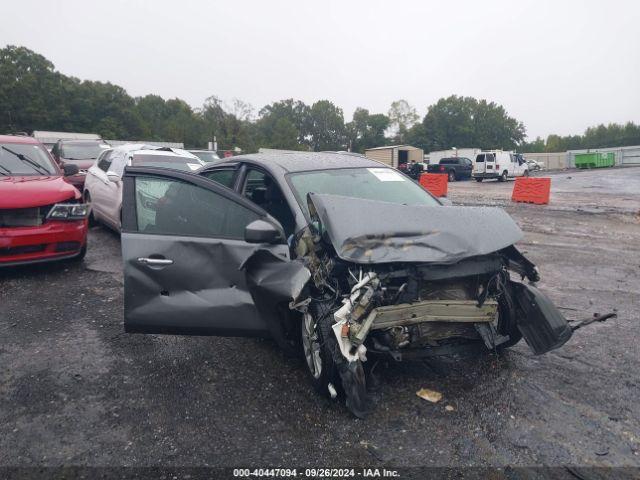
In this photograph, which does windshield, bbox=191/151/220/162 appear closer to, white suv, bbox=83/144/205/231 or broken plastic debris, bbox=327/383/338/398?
white suv, bbox=83/144/205/231

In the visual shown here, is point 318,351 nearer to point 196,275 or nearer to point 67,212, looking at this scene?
point 196,275

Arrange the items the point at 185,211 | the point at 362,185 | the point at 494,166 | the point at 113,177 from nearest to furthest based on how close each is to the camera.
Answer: the point at 185,211, the point at 362,185, the point at 113,177, the point at 494,166

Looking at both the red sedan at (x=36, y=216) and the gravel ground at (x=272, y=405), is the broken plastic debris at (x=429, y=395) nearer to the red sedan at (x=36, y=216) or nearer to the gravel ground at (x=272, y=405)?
the gravel ground at (x=272, y=405)

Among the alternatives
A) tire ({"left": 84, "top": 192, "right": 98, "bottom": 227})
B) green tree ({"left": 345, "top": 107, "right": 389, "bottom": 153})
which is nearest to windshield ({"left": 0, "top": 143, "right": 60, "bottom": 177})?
tire ({"left": 84, "top": 192, "right": 98, "bottom": 227})

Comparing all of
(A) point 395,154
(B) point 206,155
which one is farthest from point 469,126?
(B) point 206,155

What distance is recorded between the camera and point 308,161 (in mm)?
4367

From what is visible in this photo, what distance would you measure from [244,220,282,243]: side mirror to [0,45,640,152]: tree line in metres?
58.8

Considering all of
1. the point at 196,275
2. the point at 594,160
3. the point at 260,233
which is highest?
the point at 594,160

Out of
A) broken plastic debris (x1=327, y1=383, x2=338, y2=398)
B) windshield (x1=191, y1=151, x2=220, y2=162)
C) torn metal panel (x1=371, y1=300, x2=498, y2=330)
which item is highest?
windshield (x1=191, y1=151, x2=220, y2=162)

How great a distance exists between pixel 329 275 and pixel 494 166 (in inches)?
1225

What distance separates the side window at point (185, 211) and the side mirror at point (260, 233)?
28 centimetres

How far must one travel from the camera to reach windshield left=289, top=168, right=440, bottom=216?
388cm

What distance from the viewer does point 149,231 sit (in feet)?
11.3

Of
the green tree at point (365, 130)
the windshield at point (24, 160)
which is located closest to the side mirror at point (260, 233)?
the windshield at point (24, 160)
